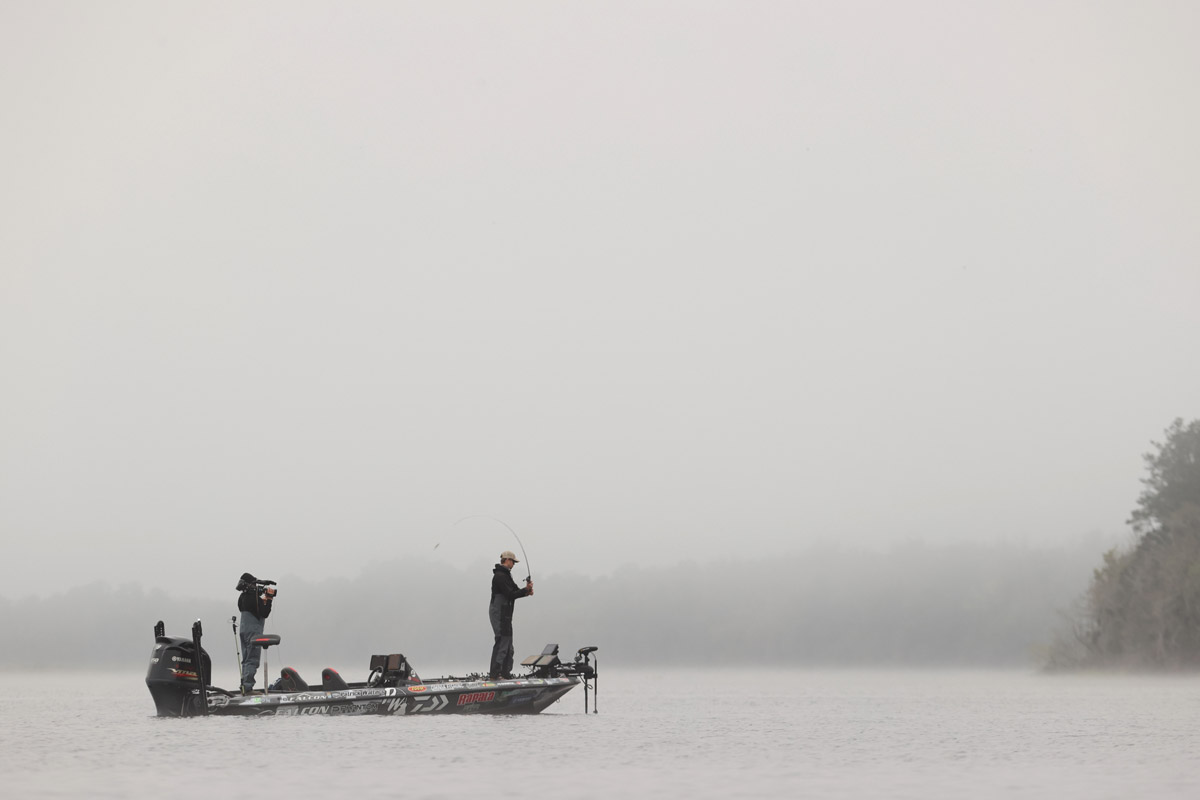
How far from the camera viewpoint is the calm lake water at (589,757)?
16.8 m

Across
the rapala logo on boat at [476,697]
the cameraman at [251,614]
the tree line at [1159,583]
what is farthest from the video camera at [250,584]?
the tree line at [1159,583]

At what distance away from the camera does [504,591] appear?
91.5 feet

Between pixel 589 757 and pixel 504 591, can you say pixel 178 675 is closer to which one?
pixel 504 591

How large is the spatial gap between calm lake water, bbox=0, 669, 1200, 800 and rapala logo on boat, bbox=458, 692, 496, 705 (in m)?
0.39

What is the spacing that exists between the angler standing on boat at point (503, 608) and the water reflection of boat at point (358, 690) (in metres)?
0.39

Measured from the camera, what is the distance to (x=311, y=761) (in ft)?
65.3

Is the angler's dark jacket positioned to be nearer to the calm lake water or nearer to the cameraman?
the calm lake water

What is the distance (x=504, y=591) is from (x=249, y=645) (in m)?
4.87

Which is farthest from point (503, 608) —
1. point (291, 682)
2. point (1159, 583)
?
point (1159, 583)

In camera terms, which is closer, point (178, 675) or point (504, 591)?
point (178, 675)

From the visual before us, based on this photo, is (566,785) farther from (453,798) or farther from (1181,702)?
(1181,702)

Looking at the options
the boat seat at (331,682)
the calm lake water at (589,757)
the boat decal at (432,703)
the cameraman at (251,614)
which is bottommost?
the calm lake water at (589,757)

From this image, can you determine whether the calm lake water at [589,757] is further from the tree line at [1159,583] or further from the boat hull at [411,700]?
the tree line at [1159,583]

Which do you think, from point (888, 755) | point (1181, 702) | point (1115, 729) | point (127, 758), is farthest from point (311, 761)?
point (1181, 702)
